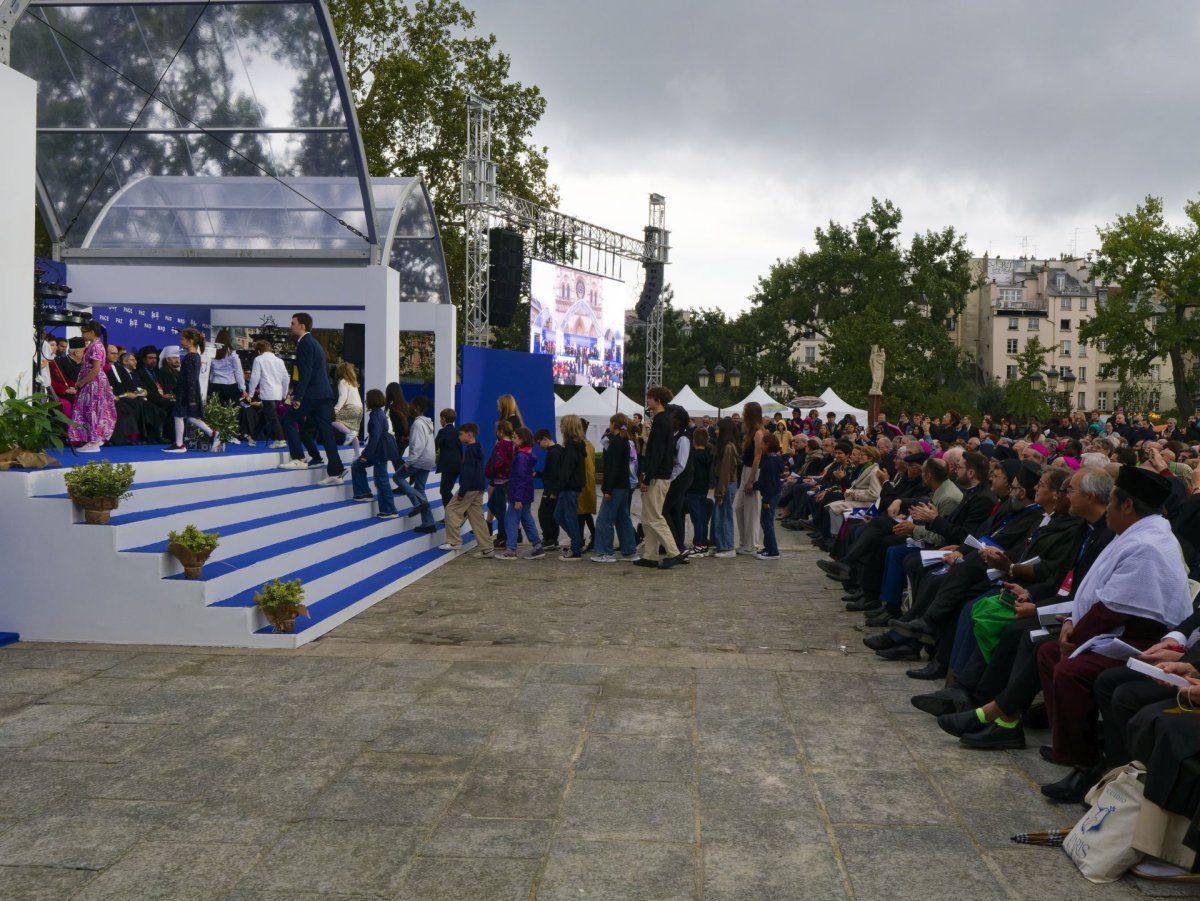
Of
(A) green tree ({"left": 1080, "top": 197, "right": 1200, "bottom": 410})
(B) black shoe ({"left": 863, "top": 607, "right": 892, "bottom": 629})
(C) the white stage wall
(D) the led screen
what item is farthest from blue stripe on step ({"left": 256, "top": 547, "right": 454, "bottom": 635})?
(A) green tree ({"left": 1080, "top": 197, "right": 1200, "bottom": 410})

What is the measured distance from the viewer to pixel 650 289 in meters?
36.4

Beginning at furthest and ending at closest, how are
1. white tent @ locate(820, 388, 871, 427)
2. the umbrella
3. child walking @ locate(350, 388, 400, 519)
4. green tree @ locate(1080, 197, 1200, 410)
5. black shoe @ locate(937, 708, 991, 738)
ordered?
green tree @ locate(1080, 197, 1200, 410), white tent @ locate(820, 388, 871, 427), the umbrella, child walking @ locate(350, 388, 400, 519), black shoe @ locate(937, 708, 991, 738)

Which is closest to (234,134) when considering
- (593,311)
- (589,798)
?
(589,798)

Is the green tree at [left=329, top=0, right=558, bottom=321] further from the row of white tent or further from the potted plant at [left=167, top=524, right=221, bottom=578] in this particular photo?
the potted plant at [left=167, top=524, right=221, bottom=578]

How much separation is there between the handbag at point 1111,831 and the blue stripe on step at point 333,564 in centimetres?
592

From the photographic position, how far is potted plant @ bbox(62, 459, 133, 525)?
7.75 metres

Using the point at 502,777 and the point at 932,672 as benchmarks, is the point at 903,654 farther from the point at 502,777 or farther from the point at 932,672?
the point at 502,777

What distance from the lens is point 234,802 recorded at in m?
4.59

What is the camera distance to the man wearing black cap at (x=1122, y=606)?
4.80 metres

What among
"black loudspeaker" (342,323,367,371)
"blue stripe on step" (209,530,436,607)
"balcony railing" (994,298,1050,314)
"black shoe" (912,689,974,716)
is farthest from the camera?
"balcony railing" (994,298,1050,314)

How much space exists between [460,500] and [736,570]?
333cm

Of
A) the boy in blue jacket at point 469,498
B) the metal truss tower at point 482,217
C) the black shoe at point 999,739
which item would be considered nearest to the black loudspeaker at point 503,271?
the metal truss tower at point 482,217

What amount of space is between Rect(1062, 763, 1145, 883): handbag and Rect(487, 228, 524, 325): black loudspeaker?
85.5 feet

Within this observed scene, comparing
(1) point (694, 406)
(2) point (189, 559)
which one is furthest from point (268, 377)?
(1) point (694, 406)
